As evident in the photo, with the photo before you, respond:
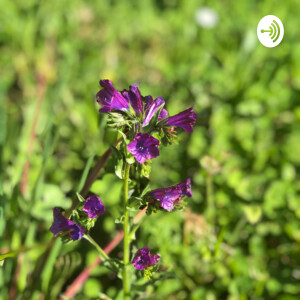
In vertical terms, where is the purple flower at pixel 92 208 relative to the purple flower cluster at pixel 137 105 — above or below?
below

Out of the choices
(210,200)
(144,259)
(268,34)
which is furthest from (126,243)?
(268,34)

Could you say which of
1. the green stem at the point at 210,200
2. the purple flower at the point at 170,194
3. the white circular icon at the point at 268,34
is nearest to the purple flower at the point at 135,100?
the purple flower at the point at 170,194

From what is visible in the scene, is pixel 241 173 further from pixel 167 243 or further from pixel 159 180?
pixel 167 243

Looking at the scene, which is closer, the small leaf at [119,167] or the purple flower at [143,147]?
Result: the purple flower at [143,147]

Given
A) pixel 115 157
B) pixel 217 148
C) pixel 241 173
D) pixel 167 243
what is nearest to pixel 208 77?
pixel 217 148

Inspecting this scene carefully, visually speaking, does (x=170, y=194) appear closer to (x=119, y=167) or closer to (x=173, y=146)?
(x=119, y=167)

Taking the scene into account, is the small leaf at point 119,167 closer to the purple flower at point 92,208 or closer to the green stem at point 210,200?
the purple flower at point 92,208

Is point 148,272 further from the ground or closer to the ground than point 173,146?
closer to the ground
